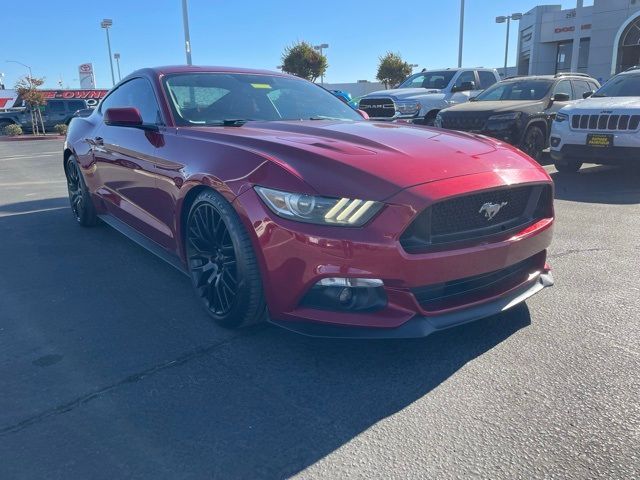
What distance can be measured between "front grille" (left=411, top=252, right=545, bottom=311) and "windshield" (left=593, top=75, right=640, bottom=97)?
22.6 feet

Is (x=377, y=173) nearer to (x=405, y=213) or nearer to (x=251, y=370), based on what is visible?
(x=405, y=213)

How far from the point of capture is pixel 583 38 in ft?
113

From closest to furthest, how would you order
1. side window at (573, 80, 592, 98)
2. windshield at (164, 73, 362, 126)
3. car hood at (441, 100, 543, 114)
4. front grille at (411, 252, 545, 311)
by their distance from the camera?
front grille at (411, 252, 545, 311) < windshield at (164, 73, 362, 126) < car hood at (441, 100, 543, 114) < side window at (573, 80, 592, 98)

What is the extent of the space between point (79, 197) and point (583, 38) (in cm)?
3706

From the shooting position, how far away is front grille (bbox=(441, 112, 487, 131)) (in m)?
8.88

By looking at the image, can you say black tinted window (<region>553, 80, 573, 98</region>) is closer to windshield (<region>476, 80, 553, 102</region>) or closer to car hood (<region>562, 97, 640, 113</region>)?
windshield (<region>476, 80, 553, 102</region>)

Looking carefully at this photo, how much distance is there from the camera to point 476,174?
2.80 m

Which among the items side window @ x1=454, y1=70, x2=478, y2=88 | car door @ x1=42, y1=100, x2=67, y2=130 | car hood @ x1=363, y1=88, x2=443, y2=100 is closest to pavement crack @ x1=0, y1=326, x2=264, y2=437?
car hood @ x1=363, y1=88, x2=443, y2=100

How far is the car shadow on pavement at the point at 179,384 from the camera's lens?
212cm

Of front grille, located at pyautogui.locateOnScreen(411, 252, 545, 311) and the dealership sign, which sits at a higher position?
the dealership sign

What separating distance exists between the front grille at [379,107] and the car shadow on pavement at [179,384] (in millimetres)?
8634

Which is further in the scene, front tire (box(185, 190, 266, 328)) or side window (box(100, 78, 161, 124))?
side window (box(100, 78, 161, 124))

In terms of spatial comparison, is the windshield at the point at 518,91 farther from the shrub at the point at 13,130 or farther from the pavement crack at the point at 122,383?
the shrub at the point at 13,130

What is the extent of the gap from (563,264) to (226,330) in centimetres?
277
